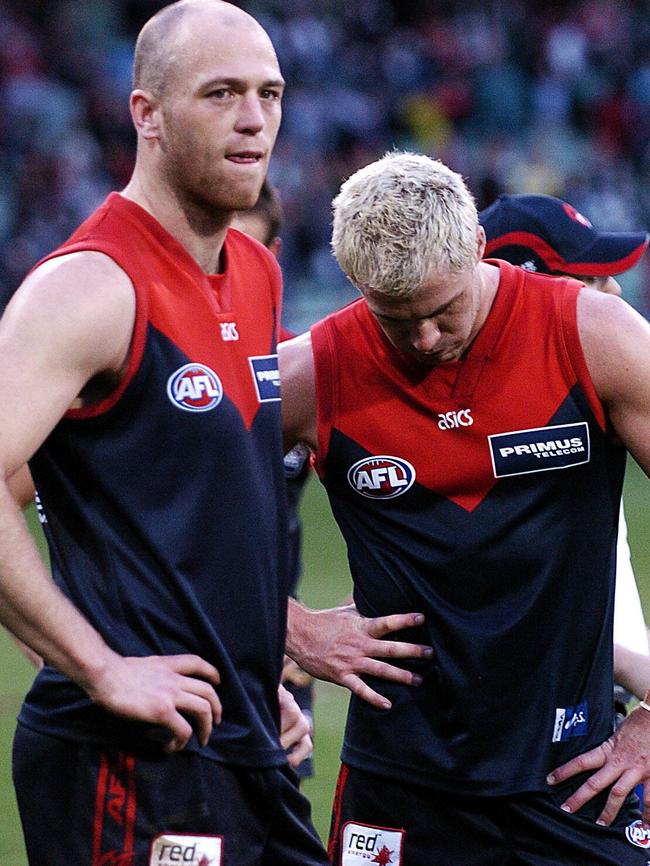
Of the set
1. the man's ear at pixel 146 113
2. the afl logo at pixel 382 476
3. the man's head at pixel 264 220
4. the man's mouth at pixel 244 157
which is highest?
the man's head at pixel 264 220

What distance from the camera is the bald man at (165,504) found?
10.0 ft

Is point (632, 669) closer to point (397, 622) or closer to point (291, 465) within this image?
point (397, 622)

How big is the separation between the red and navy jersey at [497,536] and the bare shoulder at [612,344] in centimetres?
3

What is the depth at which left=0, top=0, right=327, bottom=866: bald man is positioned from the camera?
120 inches

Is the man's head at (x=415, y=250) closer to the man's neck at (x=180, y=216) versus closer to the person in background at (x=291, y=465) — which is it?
the man's neck at (x=180, y=216)

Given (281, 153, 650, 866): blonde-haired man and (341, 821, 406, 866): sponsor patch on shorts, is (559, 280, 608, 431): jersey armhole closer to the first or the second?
(281, 153, 650, 866): blonde-haired man

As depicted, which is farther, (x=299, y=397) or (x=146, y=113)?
(x=299, y=397)

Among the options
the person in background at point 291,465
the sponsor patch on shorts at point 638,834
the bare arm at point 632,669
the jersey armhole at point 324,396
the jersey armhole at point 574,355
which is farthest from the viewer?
the person in background at point 291,465

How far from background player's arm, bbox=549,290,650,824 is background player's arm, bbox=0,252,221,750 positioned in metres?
1.08

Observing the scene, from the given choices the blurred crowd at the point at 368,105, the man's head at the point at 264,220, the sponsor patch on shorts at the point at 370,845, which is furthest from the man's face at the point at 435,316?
the blurred crowd at the point at 368,105

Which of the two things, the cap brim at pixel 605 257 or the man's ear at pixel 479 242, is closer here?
the man's ear at pixel 479 242

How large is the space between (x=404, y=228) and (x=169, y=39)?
0.66m

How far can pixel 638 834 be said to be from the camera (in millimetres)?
3705

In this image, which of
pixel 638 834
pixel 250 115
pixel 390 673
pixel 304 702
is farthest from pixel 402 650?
pixel 304 702
